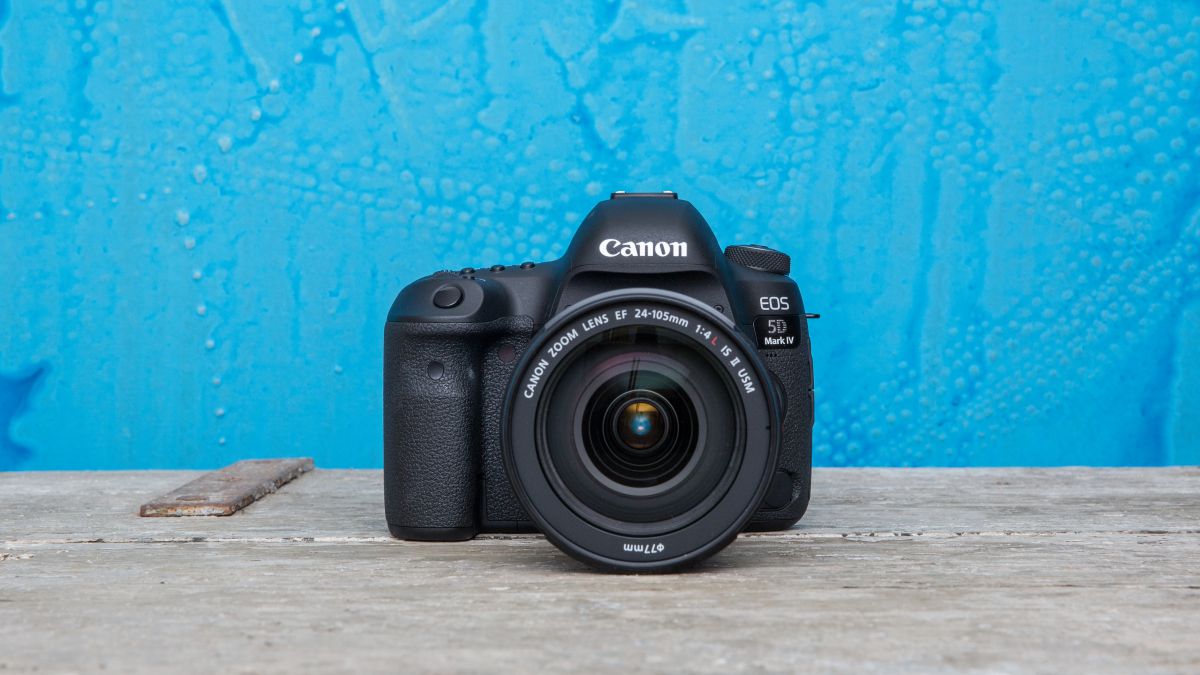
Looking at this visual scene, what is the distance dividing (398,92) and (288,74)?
0.13 meters

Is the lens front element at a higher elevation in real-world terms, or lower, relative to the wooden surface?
higher

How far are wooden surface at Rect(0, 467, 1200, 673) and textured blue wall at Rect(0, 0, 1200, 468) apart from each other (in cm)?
45

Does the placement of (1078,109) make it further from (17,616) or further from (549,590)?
(17,616)

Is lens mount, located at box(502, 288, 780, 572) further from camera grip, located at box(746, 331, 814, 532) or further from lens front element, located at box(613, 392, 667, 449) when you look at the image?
camera grip, located at box(746, 331, 814, 532)

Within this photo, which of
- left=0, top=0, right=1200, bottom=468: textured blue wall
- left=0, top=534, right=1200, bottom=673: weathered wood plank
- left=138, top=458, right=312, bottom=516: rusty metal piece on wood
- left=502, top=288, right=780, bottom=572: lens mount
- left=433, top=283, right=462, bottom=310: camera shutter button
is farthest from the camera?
left=0, top=0, right=1200, bottom=468: textured blue wall

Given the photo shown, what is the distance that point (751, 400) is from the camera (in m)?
0.72

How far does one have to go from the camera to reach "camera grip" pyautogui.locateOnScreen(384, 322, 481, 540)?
0.82 meters

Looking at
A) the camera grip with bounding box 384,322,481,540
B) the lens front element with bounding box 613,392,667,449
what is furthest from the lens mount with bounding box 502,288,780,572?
the camera grip with bounding box 384,322,481,540

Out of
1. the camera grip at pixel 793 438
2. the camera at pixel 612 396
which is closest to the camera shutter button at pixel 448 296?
the camera at pixel 612 396

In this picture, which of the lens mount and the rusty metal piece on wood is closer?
the lens mount

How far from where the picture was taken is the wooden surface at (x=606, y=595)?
551 mm

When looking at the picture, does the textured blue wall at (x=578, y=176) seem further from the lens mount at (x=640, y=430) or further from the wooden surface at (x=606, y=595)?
the lens mount at (x=640, y=430)

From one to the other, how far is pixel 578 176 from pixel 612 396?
70 centimetres

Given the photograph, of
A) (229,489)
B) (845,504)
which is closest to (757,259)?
(845,504)
